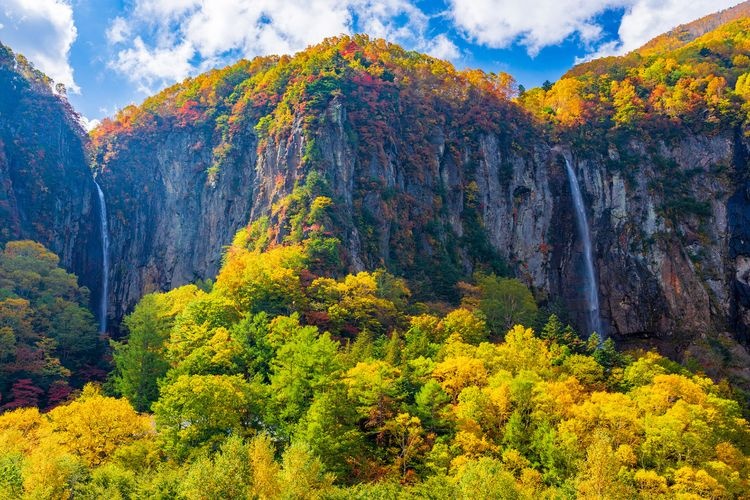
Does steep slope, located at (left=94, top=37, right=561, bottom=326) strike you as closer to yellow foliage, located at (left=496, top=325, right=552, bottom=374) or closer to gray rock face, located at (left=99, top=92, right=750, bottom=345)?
gray rock face, located at (left=99, top=92, right=750, bottom=345)

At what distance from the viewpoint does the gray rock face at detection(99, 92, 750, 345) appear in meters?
61.9

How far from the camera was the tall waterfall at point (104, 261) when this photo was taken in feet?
208

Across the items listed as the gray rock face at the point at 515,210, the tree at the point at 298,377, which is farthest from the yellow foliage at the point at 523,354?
the gray rock face at the point at 515,210

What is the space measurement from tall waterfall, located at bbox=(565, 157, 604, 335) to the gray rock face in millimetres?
847

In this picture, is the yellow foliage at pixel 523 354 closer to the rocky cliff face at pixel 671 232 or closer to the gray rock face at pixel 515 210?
the gray rock face at pixel 515 210

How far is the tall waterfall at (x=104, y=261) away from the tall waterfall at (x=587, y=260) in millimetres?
51260

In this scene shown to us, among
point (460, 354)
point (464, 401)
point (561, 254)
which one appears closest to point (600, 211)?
point (561, 254)

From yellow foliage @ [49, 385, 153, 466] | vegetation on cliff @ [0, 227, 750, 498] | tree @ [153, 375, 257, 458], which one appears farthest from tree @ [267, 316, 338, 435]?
yellow foliage @ [49, 385, 153, 466]

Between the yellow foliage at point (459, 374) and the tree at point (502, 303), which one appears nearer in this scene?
the yellow foliage at point (459, 374)

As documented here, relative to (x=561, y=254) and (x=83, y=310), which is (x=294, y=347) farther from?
(x=561, y=254)

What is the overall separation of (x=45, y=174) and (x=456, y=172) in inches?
1711

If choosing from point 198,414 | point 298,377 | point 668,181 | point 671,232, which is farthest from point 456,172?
point 198,414

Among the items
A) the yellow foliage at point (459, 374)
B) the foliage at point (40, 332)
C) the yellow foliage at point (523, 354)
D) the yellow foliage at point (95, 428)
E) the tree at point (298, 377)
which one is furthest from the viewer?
the foliage at point (40, 332)

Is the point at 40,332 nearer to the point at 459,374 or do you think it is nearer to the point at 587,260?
the point at 459,374
